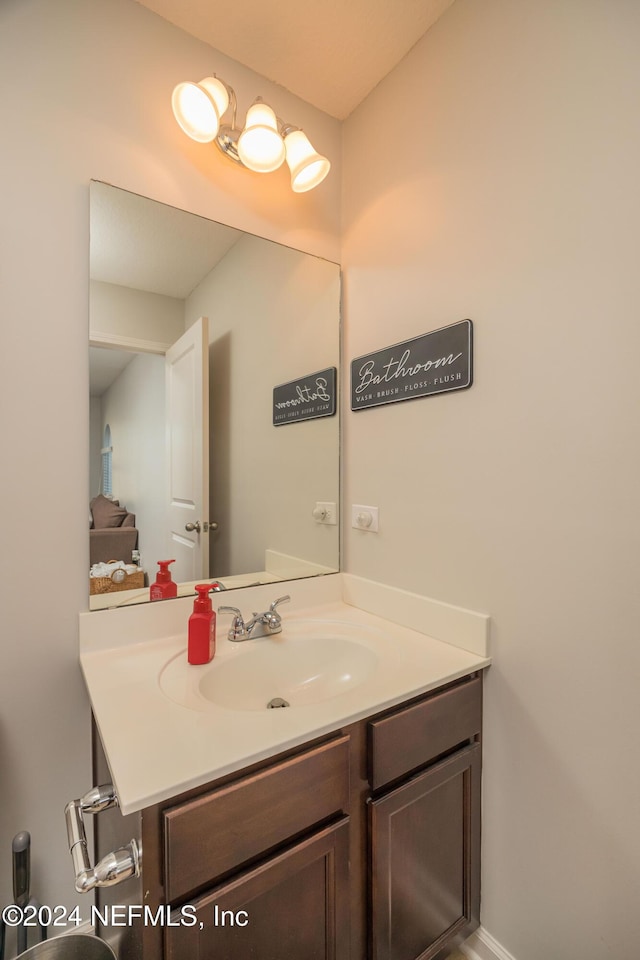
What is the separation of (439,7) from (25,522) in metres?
1.76

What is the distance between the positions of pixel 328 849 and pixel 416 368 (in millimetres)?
1170

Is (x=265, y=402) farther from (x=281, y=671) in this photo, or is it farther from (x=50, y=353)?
(x=281, y=671)

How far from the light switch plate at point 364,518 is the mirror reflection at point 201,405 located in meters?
0.08

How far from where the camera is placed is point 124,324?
120 centimetres

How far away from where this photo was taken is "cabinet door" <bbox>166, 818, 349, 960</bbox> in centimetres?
70

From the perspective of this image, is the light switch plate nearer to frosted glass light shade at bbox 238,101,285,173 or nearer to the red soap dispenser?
the red soap dispenser

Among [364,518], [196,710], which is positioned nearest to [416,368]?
[364,518]

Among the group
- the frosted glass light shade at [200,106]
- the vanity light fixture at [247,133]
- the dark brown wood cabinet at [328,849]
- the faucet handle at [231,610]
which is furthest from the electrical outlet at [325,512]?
the frosted glass light shade at [200,106]

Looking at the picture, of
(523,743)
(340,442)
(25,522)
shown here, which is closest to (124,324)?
(25,522)

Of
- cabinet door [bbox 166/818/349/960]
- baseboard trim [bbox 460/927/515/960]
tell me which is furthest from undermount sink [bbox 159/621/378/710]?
baseboard trim [bbox 460/927/515/960]

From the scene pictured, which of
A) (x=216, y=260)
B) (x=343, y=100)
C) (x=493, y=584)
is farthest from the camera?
(x=343, y=100)

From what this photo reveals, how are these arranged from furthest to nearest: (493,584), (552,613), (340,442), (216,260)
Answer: (340,442)
(216,260)
(493,584)
(552,613)

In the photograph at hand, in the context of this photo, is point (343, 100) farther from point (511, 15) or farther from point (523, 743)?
point (523, 743)

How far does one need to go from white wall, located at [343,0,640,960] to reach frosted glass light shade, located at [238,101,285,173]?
1.28 ft
